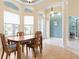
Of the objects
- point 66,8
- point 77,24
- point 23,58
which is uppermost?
point 66,8

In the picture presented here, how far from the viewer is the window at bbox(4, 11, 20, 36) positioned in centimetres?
901

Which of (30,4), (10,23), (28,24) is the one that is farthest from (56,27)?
(10,23)

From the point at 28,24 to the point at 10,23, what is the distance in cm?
214

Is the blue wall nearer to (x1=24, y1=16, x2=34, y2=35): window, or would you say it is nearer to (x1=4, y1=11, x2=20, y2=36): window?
(x1=24, y1=16, x2=34, y2=35): window

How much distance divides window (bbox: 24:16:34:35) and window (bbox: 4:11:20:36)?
955 millimetres

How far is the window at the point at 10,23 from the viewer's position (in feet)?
29.6

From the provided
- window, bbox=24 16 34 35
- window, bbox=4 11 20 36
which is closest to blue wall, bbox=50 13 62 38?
window, bbox=24 16 34 35

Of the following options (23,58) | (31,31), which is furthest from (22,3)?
(23,58)

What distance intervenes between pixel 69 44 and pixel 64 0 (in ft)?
8.87

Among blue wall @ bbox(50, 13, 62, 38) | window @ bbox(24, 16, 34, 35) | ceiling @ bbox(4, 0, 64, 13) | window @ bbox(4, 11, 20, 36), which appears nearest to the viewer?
window @ bbox(4, 11, 20, 36)

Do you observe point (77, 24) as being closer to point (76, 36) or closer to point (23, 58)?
point (76, 36)

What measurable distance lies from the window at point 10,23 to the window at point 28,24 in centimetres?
96

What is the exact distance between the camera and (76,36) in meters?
9.45

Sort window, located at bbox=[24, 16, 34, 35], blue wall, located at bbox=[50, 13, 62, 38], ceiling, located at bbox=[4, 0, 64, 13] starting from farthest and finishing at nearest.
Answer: blue wall, located at bbox=[50, 13, 62, 38] → window, located at bbox=[24, 16, 34, 35] → ceiling, located at bbox=[4, 0, 64, 13]
